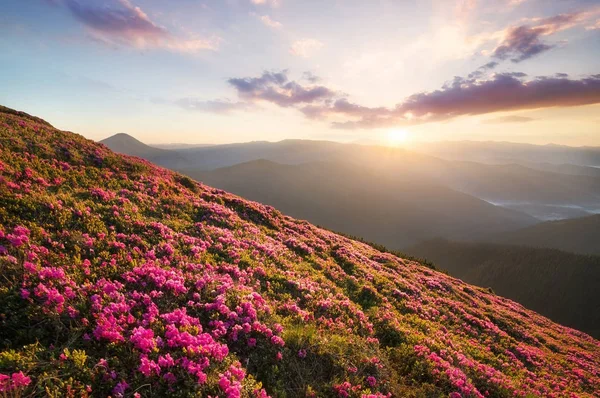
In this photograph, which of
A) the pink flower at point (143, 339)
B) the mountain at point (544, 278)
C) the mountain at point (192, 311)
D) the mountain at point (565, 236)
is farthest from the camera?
the mountain at point (565, 236)

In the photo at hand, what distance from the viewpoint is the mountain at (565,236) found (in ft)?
463

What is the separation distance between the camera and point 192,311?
8.81 meters

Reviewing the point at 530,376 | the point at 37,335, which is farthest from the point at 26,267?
the point at 530,376

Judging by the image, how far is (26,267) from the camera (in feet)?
26.5

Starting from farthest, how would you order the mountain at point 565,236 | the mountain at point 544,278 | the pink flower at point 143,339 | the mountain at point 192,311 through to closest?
the mountain at point 565,236
the mountain at point 544,278
the pink flower at point 143,339
the mountain at point 192,311

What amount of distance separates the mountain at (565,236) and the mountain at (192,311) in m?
165

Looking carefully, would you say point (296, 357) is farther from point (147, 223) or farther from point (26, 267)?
point (147, 223)

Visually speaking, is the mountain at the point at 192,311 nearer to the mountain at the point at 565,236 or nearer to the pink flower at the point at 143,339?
the pink flower at the point at 143,339

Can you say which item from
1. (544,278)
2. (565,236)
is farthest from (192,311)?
(565,236)

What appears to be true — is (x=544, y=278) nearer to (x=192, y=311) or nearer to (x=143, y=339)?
(x=192, y=311)

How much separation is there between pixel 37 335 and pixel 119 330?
174 cm

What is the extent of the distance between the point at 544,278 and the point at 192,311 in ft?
307

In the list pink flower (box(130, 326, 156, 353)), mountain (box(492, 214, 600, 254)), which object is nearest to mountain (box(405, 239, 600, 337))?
mountain (box(492, 214, 600, 254))

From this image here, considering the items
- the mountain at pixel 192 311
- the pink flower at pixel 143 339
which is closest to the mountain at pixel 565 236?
the mountain at pixel 192 311
